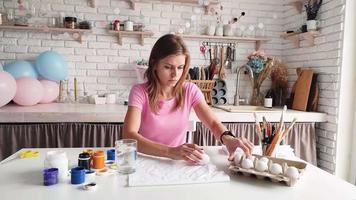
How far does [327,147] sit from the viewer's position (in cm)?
253

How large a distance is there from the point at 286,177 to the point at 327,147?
5.80 ft

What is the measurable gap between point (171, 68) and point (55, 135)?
4.31 ft

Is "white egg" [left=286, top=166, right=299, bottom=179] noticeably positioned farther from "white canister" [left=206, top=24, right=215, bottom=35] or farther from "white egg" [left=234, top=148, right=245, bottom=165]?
"white canister" [left=206, top=24, right=215, bottom=35]

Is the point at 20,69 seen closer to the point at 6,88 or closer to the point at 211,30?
the point at 6,88

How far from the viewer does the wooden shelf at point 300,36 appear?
8.70 ft

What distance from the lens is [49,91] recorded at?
2615 mm

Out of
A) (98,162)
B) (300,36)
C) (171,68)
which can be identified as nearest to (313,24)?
(300,36)

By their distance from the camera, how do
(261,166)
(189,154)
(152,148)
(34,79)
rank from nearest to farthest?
(261,166), (189,154), (152,148), (34,79)

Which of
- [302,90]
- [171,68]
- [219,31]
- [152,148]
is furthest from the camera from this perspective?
[219,31]

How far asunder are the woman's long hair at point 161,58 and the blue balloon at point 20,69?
4.91 ft

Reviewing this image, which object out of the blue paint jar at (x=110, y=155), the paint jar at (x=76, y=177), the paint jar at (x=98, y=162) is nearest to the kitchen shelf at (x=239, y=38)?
the blue paint jar at (x=110, y=155)

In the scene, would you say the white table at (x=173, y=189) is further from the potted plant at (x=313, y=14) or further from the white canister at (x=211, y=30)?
the white canister at (x=211, y=30)

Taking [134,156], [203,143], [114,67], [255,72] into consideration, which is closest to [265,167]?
[134,156]

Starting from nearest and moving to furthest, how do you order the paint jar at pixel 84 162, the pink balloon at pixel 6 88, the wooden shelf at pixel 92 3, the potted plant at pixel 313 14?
the paint jar at pixel 84 162, the pink balloon at pixel 6 88, the potted plant at pixel 313 14, the wooden shelf at pixel 92 3
